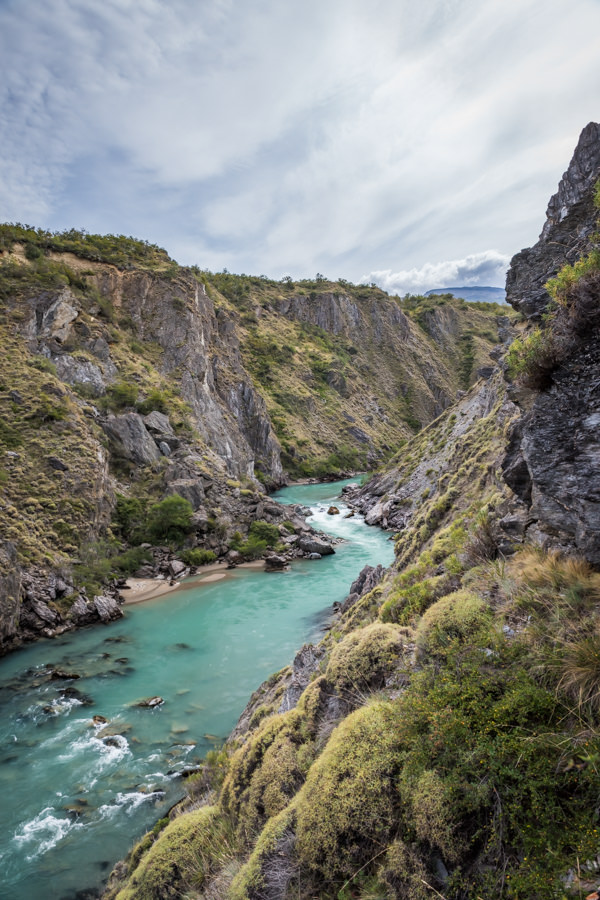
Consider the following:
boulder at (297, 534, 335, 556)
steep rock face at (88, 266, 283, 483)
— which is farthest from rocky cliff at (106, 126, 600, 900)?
steep rock face at (88, 266, 283, 483)

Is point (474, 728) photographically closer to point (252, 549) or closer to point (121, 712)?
point (121, 712)

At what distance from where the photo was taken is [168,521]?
27250 millimetres

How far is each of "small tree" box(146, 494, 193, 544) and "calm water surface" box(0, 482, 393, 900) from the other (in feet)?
13.4

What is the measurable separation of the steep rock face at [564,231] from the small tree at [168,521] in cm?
2405

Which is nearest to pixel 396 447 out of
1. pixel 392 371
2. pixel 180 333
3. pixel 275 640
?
pixel 392 371

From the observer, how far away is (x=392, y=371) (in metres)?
97.9

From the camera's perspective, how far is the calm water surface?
8664mm

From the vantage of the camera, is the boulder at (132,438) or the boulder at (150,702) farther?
the boulder at (132,438)

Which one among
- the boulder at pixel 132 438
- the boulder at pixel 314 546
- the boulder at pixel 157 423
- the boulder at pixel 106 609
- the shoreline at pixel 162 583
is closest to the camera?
the boulder at pixel 106 609

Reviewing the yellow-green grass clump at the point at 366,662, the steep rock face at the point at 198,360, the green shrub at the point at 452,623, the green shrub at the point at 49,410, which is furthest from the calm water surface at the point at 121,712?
the steep rock face at the point at 198,360

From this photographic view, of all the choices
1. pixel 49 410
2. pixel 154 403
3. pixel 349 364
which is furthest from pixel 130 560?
pixel 349 364

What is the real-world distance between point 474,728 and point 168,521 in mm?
25766

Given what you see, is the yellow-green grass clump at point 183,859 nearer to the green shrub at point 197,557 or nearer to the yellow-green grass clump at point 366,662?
the yellow-green grass clump at point 366,662

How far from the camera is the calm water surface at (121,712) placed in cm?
866
